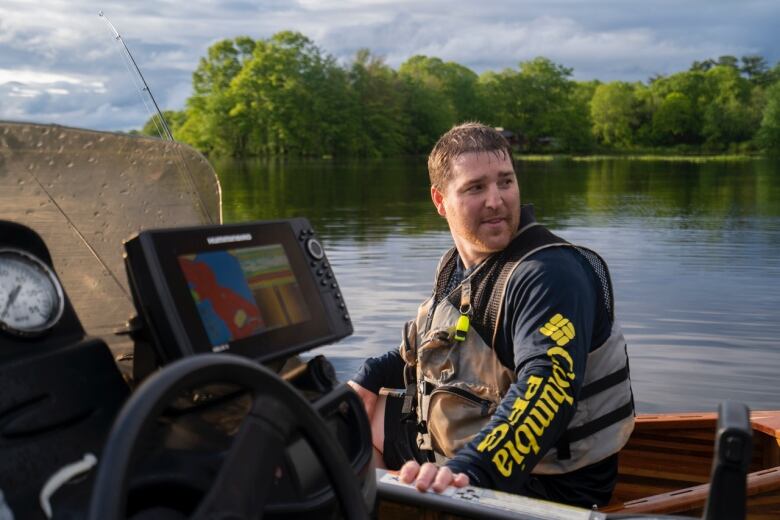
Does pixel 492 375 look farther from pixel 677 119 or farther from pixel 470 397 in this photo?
pixel 677 119

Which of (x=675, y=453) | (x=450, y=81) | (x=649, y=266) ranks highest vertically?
(x=450, y=81)

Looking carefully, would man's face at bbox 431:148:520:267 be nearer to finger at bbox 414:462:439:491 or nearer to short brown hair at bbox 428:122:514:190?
short brown hair at bbox 428:122:514:190

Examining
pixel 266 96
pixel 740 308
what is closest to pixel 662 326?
pixel 740 308

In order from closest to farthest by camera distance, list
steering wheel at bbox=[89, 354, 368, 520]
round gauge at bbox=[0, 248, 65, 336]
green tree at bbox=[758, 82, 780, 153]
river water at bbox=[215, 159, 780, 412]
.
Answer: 1. steering wheel at bbox=[89, 354, 368, 520]
2. round gauge at bbox=[0, 248, 65, 336]
3. river water at bbox=[215, 159, 780, 412]
4. green tree at bbox=[758, 82, 780, 153]

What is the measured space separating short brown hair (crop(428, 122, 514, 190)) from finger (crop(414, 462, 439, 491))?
117cm

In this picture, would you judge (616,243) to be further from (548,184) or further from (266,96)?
(266,96)

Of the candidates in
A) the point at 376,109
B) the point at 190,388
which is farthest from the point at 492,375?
the point at 376,109

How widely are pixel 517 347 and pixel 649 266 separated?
12633 mm

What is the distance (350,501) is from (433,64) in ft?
348

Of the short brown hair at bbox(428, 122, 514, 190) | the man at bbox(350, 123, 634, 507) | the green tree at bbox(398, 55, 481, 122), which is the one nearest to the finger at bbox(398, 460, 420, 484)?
the man at bbox(350, 123, 634, 507)

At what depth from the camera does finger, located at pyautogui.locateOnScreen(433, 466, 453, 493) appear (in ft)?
6.19

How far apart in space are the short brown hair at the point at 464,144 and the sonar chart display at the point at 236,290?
1090 millimetres

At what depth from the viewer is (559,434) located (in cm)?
239

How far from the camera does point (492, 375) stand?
2631mm
